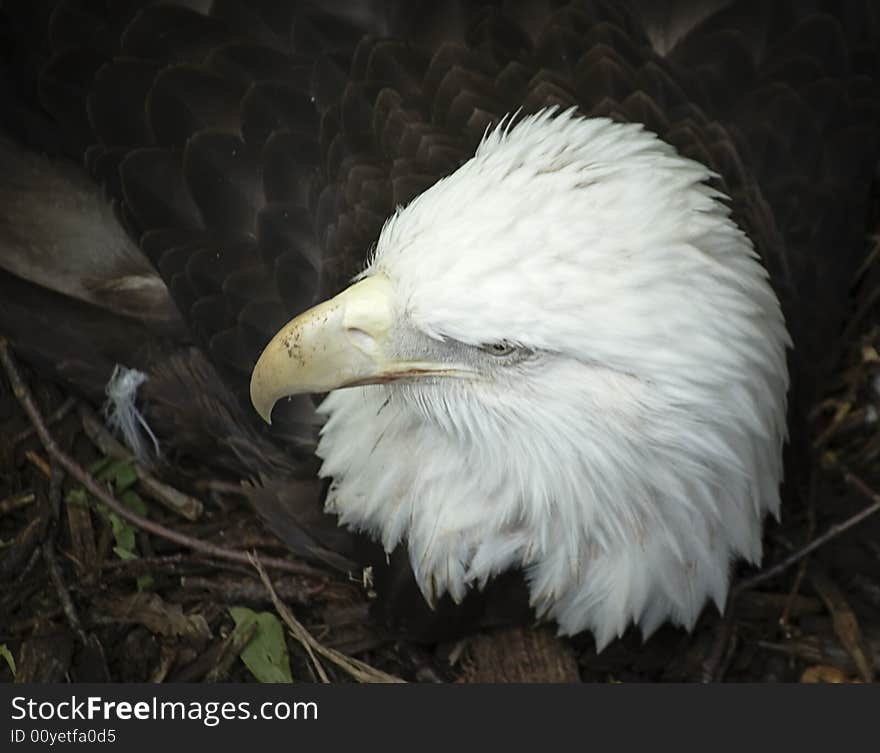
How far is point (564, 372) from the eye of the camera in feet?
6.19

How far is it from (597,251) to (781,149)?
3.16 ft

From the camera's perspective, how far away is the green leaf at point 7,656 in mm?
2791

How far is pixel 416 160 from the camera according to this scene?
242cm

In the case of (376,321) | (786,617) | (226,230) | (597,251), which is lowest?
(786,617)

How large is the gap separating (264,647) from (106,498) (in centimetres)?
48

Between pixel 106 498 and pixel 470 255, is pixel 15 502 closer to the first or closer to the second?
pixel 106 498

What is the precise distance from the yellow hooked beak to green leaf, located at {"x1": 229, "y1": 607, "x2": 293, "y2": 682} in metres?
0.92

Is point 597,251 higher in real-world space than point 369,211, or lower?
higher

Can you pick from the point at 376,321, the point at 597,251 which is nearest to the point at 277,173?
the point at 376,321

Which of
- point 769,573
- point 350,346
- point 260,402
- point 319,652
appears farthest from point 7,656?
point 769,573

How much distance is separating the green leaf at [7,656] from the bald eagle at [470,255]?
58 centimetres

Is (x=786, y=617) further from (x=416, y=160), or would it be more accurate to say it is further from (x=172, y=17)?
(x=172, y=17)

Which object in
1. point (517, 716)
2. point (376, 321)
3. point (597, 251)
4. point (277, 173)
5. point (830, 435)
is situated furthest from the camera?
point (830, 435)

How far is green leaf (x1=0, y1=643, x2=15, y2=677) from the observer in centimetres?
279
